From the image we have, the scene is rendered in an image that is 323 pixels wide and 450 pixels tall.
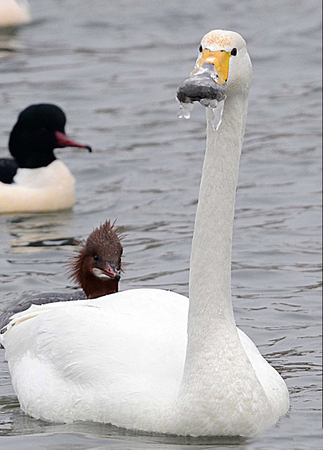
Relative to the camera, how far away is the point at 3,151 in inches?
537

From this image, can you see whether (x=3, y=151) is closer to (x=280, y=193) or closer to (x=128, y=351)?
(x=280, y=193)

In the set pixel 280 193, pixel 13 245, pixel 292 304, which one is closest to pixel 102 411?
pixel 292 304

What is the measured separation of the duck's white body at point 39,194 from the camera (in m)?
11.7

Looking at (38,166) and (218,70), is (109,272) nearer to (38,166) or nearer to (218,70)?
(218,70)

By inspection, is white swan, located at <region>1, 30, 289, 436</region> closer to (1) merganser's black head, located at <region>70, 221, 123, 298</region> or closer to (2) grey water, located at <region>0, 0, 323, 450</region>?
A: (2) grey water, located at <region>0, 0, 323, 450</region>

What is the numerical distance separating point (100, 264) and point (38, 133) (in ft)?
15.3

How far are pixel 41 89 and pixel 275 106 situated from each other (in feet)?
10.6

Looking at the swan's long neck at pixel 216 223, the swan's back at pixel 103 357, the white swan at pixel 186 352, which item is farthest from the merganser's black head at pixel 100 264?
the swan's long neck at pixel 216 223

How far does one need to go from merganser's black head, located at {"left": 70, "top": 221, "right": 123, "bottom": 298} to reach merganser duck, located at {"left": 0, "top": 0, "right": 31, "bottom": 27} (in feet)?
37.4

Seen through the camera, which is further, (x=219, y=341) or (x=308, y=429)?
(x=308, y=429)

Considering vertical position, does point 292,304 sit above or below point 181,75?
below

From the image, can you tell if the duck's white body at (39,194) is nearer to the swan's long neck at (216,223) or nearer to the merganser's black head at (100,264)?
the merganser's black head at (100,264)

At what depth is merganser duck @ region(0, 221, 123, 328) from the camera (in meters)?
7.64

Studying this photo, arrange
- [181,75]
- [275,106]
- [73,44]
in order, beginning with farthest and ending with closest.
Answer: [73,44]
[181,75]
[275,106]
